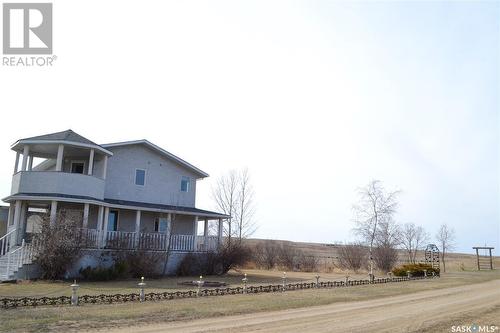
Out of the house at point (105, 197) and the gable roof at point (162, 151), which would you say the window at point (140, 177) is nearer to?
the house at point (105, 197)

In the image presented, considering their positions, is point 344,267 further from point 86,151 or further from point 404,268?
point 86,151

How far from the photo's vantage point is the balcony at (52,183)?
24906mm

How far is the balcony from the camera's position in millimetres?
24906

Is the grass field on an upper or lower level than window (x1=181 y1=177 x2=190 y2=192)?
lower

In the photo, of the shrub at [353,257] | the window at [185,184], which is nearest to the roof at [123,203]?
the window at [185,184]

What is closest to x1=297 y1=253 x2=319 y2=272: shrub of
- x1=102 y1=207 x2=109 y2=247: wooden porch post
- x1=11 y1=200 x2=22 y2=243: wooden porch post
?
x1=102 y1=207 x2=109 y2=247: wooden porch post

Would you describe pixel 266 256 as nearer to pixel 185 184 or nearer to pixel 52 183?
pixel 185 184

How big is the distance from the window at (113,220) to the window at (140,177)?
2571mm

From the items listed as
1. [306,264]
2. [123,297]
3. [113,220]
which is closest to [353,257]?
[306,264]

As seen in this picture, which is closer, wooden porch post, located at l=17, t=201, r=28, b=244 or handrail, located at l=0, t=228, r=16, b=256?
handrail, located at l=0, t=228, r=16, b=256

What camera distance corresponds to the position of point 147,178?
31438mm

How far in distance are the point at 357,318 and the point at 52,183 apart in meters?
18.4

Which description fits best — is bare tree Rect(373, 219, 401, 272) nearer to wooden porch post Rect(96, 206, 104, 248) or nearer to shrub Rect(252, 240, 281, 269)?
shrub Rect(252, 240, 281, 269)

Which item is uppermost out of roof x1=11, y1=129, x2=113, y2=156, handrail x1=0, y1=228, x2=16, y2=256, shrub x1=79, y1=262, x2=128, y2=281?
roof x1=11, y1=129, x2=113, y2=156
